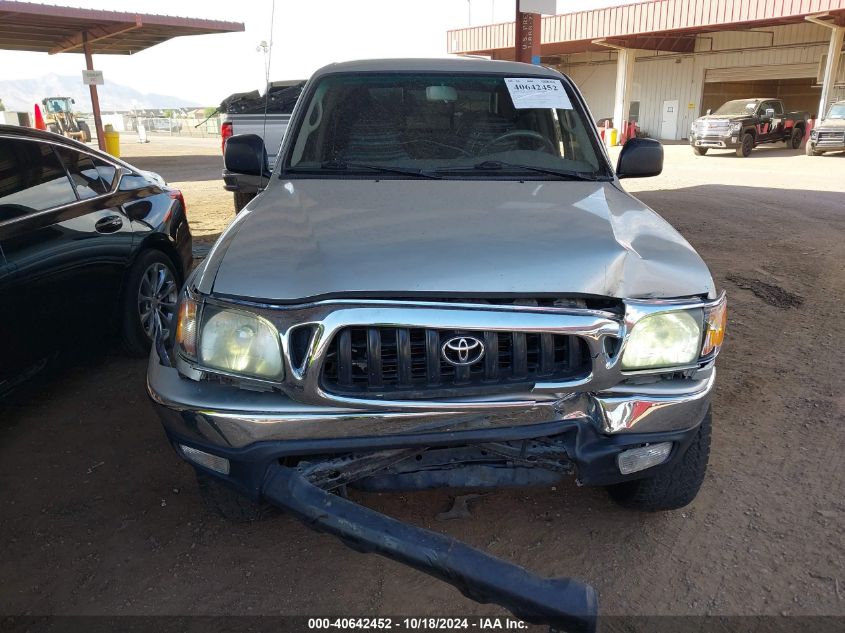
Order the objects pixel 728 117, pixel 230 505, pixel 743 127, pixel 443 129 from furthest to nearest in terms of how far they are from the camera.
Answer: pixel 728 117 → pixel 743 127 → pixel 443 129 → pixel 230 505

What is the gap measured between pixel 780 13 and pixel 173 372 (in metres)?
25.0

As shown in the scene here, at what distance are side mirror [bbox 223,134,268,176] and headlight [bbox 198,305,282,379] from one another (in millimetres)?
1551

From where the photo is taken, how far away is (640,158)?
3.43m

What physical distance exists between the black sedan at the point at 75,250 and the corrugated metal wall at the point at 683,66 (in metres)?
28.2

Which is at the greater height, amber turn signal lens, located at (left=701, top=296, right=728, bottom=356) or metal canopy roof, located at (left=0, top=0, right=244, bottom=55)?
metal canopy roof, located at (left=0, top=0, right=244, bottom=55)

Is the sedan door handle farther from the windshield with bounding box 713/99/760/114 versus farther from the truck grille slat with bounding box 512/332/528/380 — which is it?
the windshield with bounding box 713/99/760/114

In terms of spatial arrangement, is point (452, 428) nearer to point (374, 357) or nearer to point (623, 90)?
point (374, 357)

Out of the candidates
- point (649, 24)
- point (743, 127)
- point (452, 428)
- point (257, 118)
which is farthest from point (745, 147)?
point (452, 428)

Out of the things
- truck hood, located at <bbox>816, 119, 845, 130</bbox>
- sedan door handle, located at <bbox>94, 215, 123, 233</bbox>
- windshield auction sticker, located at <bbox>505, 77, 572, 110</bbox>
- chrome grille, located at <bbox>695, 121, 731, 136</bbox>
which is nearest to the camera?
windshield auction sticker, located at <bbox>505, 77, 572, 110</bbox>

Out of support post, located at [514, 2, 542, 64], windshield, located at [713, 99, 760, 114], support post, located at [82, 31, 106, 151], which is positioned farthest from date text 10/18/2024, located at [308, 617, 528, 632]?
windshield, located at [713, 99, 760, 114]

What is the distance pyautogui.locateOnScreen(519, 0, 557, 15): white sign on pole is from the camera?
8938 mm

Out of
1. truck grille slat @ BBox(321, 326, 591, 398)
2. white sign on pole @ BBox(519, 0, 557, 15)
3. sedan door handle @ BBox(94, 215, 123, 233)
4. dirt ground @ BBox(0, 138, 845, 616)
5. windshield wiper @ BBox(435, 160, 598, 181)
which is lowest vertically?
dirt ground @ BBox(0, 138, 845, 616)

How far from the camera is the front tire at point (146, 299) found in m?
4.03

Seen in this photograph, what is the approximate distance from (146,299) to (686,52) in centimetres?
3274
